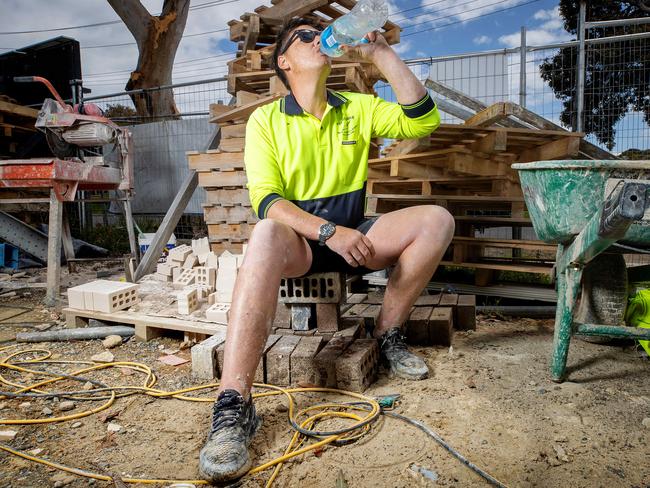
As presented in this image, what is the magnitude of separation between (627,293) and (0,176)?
515cm

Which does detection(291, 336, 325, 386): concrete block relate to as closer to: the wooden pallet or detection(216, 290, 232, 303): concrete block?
the wooden pallet

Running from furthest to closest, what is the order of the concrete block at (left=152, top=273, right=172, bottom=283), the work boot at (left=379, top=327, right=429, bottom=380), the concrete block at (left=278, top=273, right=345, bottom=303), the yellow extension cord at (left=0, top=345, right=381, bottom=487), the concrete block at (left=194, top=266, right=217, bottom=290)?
1. the concrete block at (left=152, top=273, right=172, bottom=283)
2. the concrete block at (left=194, top=266, right=217, bottom=290)
3. the concrete block at (left=278, top=273, right=345, bottom=303)
4. the work boot at (left=379, top=327, right=429, bottom=380)
5. the yellow extension cord at (left=0, top=345, right=381, bottom=487)

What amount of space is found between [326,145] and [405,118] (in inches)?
18.0

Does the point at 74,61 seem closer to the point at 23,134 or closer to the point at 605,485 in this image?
the point at 23,134

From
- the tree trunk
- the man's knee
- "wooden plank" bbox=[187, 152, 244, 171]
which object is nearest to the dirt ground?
the man's knee

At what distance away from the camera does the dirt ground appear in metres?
1.61

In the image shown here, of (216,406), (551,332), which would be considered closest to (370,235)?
(216,406)

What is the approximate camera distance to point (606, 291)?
2.70 meters

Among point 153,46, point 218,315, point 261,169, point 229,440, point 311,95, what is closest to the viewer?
point 229,440

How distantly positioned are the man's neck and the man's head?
7 centimetres

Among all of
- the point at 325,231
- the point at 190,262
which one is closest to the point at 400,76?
the point at 325,231

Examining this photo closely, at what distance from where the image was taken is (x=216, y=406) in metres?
1.78

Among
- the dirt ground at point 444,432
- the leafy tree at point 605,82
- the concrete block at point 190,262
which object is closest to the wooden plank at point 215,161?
the concrete block at point 190,262

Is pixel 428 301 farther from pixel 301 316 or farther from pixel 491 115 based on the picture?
pixel 491 115
